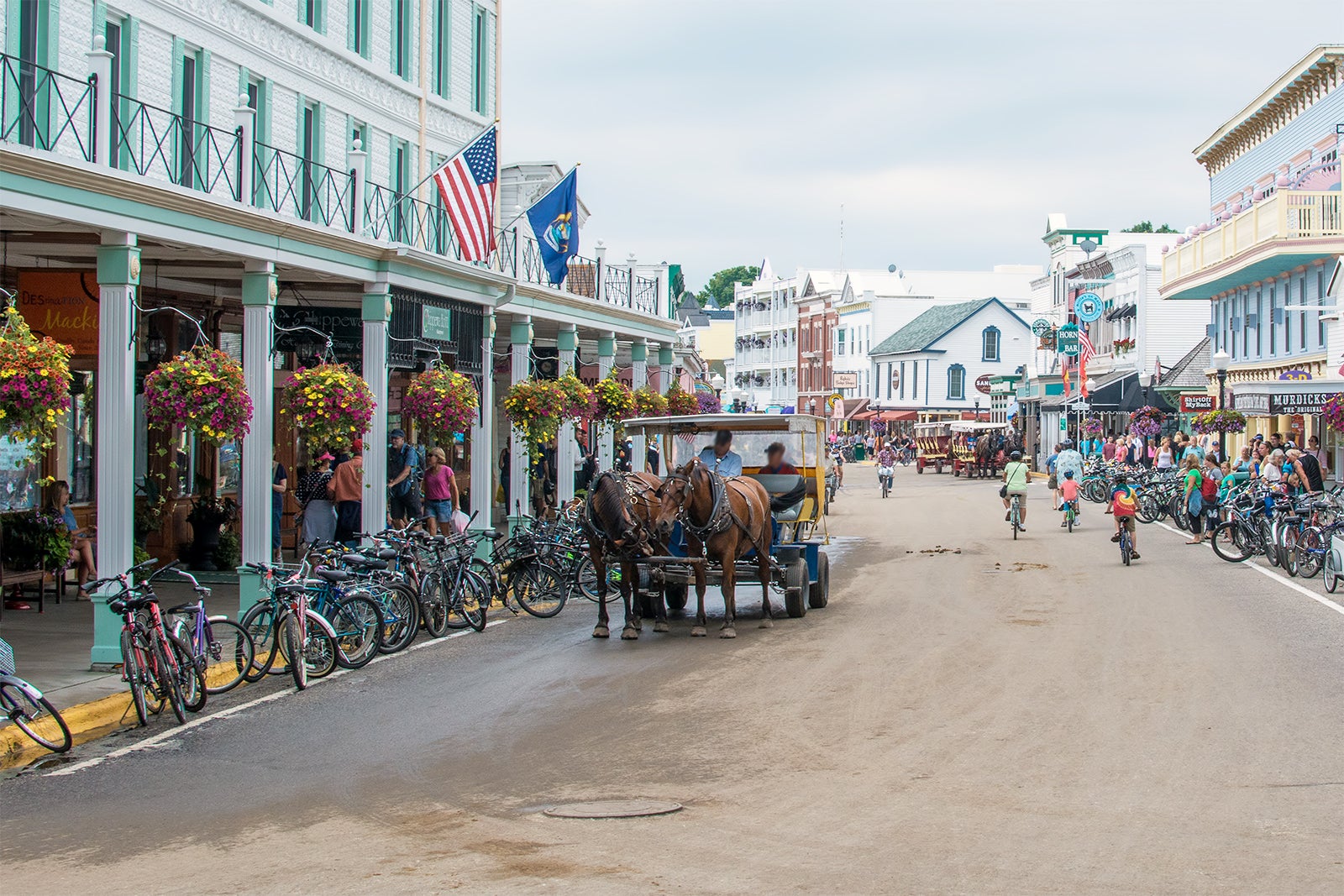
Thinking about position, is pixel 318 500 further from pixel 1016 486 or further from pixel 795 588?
pixel 1016 486

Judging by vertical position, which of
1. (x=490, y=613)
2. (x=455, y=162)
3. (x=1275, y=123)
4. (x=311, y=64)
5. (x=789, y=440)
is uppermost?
(x=1275, y=123)

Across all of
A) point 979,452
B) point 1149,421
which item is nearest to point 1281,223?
point 1149,421

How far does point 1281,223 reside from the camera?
35.9 metres

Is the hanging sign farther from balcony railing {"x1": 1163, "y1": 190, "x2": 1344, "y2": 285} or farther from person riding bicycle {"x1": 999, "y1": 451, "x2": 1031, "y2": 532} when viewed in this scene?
person riding bicycle {"x1": 999, "y1": 451, "x2": 1031, "y2": 532}

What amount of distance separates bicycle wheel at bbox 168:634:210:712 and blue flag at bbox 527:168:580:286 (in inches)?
547

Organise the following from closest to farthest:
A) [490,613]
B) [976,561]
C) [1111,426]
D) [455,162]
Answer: [490,613] → [455,162] → [976,561] → [1111,426]

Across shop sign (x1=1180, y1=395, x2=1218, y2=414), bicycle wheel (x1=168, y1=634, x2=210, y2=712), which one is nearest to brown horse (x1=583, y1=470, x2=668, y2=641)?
bicycle wheel (x1=168, y1=634, x2=210, y2=712)

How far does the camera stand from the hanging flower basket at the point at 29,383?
11.3 metres

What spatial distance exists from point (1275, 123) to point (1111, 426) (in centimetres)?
2021

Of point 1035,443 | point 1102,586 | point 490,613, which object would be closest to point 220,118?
point 490,613

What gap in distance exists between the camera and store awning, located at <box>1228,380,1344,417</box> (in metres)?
30.9

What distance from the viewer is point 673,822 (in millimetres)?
7945

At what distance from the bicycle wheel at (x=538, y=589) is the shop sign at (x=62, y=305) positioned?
18.8 feet

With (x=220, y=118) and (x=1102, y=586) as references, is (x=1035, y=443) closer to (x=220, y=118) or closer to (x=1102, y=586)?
(x=1102, y=586)
